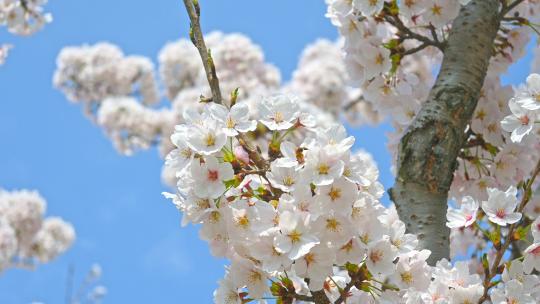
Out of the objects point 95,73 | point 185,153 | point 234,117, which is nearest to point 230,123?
point 234,117

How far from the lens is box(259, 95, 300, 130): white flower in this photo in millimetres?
1530

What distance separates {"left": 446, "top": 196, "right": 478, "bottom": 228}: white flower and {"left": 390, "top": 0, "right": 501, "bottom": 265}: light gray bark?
171 mm

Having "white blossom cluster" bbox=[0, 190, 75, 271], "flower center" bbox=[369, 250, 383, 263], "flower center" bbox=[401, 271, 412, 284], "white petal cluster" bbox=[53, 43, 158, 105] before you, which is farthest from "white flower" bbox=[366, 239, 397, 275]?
"white petal cluster" bbox=[53, 43, 158, 105]

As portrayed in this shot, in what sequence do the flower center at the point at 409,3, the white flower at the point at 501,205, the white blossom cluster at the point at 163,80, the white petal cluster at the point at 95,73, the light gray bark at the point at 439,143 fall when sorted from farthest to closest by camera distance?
the white petal cluster at the point at 95,73 → the white blossom cluster at the point at 163,80 → the flower center at the point at 409,3 → the light gray bark at the point at 439,143 → the white flower at the point at 501,205

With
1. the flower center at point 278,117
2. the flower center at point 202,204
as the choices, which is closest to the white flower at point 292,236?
the flower center at point 202,204

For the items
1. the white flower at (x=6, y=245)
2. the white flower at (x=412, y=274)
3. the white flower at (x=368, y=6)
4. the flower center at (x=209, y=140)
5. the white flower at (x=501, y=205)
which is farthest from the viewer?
the white flower at (x=6, y=245)

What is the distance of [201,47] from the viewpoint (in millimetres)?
1486

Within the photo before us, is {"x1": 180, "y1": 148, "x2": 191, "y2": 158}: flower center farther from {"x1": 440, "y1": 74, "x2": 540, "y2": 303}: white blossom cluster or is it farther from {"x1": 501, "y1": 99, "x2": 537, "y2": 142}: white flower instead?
{"x1": 501, "y1": 99, "x2": 537, "y2": 142}: white flower

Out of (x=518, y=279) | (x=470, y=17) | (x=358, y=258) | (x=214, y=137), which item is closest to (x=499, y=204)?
(x=518, y=279)

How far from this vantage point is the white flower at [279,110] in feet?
5.02

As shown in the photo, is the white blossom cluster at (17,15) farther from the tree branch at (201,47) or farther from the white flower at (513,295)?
the white flower at (513,295)

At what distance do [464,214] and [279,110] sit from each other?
673 millimetres

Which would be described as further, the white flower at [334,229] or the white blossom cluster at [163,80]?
the white blossom cluster at [163,80]

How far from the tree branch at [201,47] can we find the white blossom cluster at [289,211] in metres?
0.04
